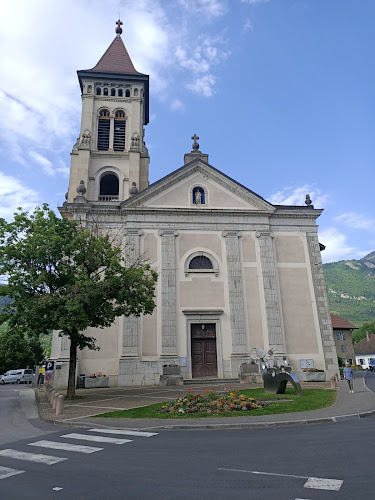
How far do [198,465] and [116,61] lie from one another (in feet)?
124

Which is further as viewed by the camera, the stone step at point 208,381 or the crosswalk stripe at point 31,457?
the stone step at point 208,381

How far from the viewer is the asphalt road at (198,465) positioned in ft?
16.9

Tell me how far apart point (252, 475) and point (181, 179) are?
76.1ft

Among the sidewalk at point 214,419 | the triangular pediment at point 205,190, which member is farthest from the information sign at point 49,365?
the triangular pediment at point 205,190

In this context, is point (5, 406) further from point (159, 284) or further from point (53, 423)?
point (159, 284)

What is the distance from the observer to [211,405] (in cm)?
1195

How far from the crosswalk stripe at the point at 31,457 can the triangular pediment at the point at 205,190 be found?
19866mm

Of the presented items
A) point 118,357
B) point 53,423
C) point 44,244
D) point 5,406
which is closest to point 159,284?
point 118,357

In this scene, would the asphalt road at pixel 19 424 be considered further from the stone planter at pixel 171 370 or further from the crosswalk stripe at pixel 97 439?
the stone planter at pixel 171 370

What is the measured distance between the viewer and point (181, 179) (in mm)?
27219

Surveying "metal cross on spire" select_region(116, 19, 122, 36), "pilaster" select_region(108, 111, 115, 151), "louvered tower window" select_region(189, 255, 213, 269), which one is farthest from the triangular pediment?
"metal cross on spire" select_region(116, 19, 122, 36)

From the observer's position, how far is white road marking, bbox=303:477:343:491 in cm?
511

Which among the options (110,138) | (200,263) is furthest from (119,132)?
(200,263)

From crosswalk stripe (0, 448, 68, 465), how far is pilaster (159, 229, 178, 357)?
15557mm
